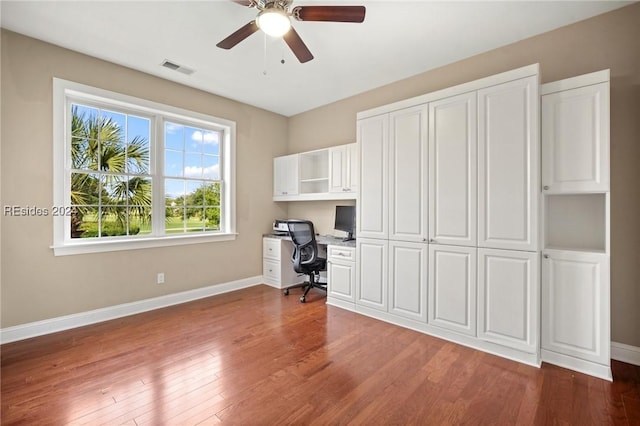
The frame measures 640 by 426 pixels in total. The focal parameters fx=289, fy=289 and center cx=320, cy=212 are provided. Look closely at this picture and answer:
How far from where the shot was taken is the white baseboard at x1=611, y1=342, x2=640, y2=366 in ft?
7.73

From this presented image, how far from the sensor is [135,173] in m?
3.62

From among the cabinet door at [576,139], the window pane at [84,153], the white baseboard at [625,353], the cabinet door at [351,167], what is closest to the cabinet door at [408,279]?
the cabinet door at [351,167]

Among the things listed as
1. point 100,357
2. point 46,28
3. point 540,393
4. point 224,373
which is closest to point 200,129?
point 46,28

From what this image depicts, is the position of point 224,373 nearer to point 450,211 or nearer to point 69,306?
point 69,306

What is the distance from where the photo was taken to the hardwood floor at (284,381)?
5.89 feet

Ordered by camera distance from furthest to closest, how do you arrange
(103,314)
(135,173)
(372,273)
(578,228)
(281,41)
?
(135,173) < (372,273) < (103,314) < (281,41) < (578,228)

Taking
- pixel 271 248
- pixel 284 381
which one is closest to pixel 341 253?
pixel 271 248

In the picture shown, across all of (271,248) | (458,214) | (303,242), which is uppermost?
(458,214)

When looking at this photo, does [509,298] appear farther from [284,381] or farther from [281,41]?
[281,41]

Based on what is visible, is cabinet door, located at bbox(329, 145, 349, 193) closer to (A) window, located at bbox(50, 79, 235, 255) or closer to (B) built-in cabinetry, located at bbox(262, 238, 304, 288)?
(B) built-in cabinetry, located at bbox(262, 238, 304, 288)

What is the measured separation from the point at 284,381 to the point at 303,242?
6.79ft

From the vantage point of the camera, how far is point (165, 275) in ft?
12.5

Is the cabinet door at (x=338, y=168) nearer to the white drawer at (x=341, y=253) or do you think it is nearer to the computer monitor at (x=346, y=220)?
the computer monitor at (x=346, y=220)

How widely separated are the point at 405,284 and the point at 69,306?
141 inches
